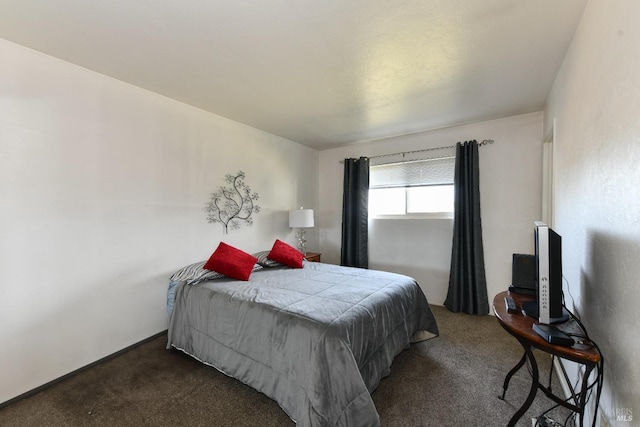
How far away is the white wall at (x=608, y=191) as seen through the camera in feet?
3.07

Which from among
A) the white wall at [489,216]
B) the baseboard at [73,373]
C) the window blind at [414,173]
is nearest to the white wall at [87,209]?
the baseboard at [73,373]

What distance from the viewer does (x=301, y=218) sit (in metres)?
3.83

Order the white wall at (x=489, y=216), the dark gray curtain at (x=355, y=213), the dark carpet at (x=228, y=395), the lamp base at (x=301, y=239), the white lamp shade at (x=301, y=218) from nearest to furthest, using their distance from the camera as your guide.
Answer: the dark carpet at (x=228, y=395), the white wall at (x=489, y=216), the white lamp shade at (x=301, y=218), the dark gray curtain at (x=355, y=213), the lamp base at (x=301, y=239)

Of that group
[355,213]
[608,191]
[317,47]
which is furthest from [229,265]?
[608,191]

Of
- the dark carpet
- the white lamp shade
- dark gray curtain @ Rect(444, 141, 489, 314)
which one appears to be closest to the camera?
the dark carpet

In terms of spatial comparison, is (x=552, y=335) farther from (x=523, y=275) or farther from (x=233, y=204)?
(x=233, y=204)

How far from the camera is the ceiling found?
1.51 m

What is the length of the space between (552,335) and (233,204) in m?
3.14

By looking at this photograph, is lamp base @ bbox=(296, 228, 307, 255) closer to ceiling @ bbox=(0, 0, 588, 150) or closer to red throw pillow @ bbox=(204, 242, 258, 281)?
red throw pillow @ bbox=(204, 242, 258, 281)

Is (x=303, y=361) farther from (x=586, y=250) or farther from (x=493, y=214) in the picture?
(x=493, y=214)

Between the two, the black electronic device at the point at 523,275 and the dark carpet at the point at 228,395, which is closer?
the dark carpet at the point at 228,395

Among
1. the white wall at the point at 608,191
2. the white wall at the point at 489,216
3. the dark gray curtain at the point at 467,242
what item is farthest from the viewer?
the dark gray curtain at the point at 467,242

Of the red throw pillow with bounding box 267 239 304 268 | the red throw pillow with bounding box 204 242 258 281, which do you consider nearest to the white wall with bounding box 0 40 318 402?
the red throw pillow with bounding box 204 242 258 281

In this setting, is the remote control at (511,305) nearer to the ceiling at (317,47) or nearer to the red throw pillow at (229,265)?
the ceiling at (317,47)
